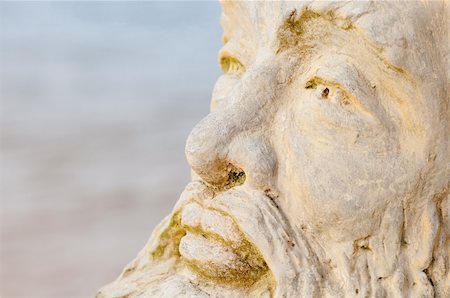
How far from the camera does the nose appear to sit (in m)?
1.17

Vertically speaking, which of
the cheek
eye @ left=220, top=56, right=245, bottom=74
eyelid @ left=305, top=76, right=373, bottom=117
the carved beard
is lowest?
the carved beard

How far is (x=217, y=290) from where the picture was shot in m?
1.20

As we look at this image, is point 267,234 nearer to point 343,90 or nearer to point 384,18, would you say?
point 343,90

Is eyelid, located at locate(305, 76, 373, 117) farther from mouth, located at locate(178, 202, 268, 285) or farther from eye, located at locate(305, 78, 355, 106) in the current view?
mouth, located at locate(178, 202, 268, 285)

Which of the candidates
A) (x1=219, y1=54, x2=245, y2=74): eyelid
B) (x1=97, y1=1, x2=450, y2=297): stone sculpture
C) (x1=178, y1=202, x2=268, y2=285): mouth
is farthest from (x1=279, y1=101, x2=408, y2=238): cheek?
(x1=219, y1=54, x2=245, y2=74): eyelid

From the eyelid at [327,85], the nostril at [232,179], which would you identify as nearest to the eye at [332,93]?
the eyelid at [327,85]

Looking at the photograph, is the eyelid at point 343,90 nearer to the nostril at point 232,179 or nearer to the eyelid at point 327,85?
the eyelid at point 327,85

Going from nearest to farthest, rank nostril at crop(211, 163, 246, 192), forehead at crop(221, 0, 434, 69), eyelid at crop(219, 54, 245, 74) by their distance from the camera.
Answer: forehead at crop(221, 0, 434, 69)
nostril at crop(211, 163, 246, 192)
eyelid at crop(219, 54, 245, 74)

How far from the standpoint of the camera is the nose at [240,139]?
1.17 meters

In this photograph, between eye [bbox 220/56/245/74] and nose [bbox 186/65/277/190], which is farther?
eye [bbox 220/56/245/74]

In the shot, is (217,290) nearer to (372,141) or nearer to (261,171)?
(261,171)

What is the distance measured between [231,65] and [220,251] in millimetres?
397

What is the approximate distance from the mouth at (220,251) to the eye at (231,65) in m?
0.29

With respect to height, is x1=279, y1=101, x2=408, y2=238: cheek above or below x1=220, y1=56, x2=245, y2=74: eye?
below
